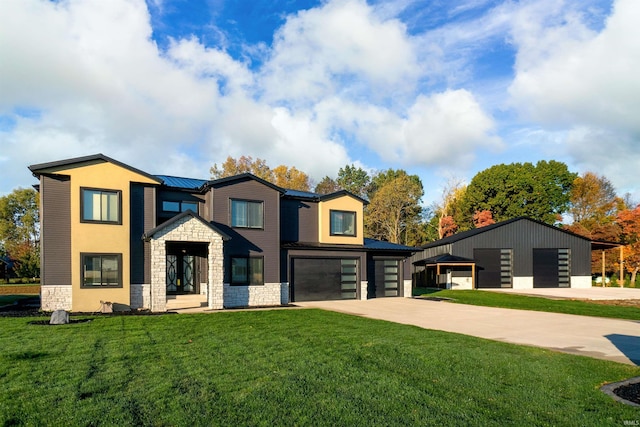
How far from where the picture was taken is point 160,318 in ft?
44.6

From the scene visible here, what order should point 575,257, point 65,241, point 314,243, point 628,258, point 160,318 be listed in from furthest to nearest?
point 628,258 → point 575,257 → point 314,243 → point 65,241 → point 160,318

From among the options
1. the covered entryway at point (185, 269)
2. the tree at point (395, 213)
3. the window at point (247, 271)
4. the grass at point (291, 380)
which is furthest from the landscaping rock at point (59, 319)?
the tree at point (395, 213)

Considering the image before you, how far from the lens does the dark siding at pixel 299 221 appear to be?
2132cm

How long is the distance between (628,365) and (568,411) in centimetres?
377

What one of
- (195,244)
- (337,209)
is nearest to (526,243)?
(337,209)

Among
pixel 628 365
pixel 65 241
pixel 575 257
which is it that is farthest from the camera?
pixel 575 257

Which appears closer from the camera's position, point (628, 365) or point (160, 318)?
point (628, 365)

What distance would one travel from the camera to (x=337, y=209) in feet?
73.5

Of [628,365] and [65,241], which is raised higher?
[65,241]

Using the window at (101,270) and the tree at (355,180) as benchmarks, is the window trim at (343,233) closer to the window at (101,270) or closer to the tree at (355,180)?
the window at (101,270)

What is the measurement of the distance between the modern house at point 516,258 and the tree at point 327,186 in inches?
988

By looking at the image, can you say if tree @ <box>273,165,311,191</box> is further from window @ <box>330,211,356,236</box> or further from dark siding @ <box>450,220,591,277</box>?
window @ <box>330,211,356,236</box>

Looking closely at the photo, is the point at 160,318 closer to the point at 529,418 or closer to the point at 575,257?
the point at 529,418

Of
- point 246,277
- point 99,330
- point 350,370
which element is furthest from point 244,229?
point 350,370
